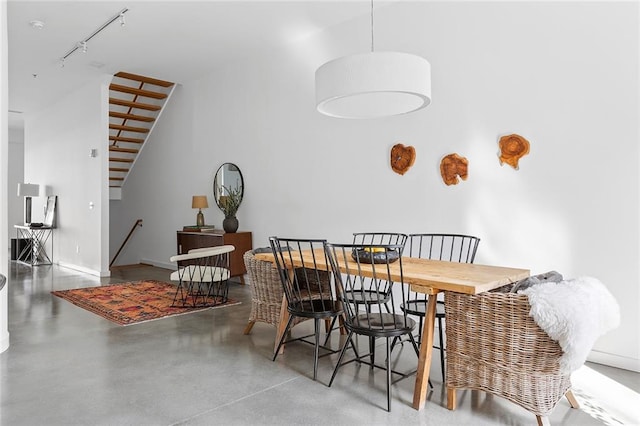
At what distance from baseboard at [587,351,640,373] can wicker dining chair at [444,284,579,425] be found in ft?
3.95

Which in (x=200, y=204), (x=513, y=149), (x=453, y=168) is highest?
(x=513, y=149)

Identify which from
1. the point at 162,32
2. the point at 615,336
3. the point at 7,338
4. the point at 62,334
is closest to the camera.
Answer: the point at 615,336

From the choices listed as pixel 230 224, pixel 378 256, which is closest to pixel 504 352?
pixel 378 256

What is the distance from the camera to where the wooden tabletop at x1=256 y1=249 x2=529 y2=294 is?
2.33 m

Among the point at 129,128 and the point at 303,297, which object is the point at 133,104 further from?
the point at 303,297

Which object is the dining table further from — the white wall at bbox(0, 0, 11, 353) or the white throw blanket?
the white wall at bbox(0, 0, 11, 353)

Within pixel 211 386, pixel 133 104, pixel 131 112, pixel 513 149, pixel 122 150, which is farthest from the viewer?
pixel 122 150

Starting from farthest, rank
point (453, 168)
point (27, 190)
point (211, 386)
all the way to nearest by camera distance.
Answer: point (27, 190)
point (453, 168)
point (211, 386)

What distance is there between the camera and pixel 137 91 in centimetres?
725

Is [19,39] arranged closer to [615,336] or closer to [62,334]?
[62,334]

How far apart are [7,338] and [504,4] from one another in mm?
4687

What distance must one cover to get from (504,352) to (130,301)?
13.7ft

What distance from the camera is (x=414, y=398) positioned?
2479mm

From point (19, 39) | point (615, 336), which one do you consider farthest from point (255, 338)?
point (19, 39)
